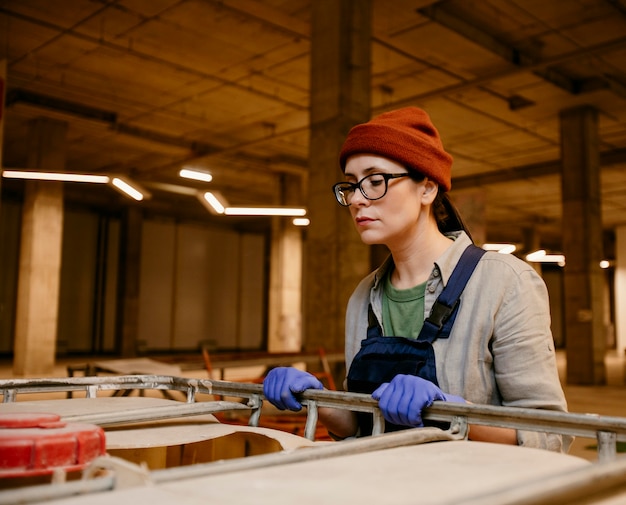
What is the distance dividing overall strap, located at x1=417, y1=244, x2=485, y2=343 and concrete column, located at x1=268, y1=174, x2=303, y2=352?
49.4 feet

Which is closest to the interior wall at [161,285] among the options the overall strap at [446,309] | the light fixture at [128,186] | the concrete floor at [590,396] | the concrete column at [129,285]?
the concrete column at [129,285]

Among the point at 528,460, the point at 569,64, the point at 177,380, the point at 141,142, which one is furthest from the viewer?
the point at 141,142

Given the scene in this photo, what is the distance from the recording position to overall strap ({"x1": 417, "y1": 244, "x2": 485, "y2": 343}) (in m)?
1.80

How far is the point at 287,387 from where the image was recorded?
172cm

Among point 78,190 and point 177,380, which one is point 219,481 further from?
point 78,190

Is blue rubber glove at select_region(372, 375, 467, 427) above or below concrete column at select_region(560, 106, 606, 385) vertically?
below

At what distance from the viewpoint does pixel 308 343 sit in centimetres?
825

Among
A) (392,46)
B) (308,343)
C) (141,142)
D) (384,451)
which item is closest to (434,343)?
(384,451)

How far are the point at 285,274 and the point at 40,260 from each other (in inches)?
265

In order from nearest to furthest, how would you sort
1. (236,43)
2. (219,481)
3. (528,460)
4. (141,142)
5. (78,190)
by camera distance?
1. (219,481)
2. (528,460)
3. (236,43)
4. (141,142)
5. (78,190)

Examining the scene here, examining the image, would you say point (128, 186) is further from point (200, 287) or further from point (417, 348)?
point (200, 287)

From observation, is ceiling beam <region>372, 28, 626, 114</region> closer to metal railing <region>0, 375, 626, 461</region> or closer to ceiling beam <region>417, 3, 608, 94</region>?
ceiling beam <region>417, 3, 608, 94</region>

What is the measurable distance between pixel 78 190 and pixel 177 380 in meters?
19.2

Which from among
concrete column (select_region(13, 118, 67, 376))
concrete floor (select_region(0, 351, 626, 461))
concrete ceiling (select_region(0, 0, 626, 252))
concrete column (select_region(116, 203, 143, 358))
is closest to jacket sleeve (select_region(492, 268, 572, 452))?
concrete floor (select_region(0, 351, 626, 461))
